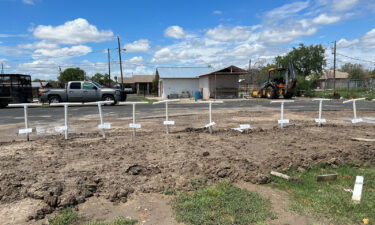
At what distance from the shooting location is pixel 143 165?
17.3 feet

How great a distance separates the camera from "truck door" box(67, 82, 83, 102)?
21.5 metres

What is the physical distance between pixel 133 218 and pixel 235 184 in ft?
5.93

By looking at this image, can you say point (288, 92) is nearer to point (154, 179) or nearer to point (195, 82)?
point (195, 82)

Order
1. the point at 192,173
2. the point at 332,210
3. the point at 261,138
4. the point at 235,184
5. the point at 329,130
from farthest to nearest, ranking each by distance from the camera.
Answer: the point at 329,130
the point at 261,138
the point at 192,173
the point at 235,184
the point at 332,210

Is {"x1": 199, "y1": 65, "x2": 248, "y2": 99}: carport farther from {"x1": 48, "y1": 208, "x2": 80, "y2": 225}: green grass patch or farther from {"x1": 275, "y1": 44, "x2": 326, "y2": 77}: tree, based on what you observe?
{"x1": 275, "y1": 44, "x2": 326, "y2": 77}: tree

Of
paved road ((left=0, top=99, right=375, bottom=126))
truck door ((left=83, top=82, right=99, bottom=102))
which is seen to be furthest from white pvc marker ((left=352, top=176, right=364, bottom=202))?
truck door ((left=83, top=82, right=99, bottom=102))

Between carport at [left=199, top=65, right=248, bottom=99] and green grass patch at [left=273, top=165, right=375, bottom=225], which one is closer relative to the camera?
green grass patch at [left=273, top=165, right=375, bottom=225]

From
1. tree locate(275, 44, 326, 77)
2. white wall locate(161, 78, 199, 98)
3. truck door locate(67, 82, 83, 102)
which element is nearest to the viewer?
truck door locate(67, 82, 83, 102)

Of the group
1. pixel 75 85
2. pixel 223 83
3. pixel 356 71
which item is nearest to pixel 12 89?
pixel 75 85

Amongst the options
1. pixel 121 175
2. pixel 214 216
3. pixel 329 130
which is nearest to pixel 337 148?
pixel 329 130

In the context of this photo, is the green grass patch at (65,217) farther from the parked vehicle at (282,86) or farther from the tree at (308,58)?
the tree at (308,58)

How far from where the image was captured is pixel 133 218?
3.52 metres

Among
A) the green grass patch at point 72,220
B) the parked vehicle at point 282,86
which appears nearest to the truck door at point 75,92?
the parked vehicle at point 282,86

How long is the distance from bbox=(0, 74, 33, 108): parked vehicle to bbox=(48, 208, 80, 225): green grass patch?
21.2m
